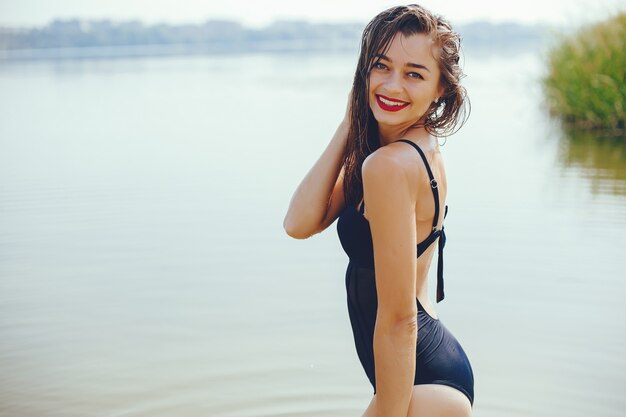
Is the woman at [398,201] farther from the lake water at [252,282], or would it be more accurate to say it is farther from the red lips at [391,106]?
the lake water at [252,282]

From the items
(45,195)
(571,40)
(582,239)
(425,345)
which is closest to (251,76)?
(571,40)

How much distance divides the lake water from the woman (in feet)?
4.75

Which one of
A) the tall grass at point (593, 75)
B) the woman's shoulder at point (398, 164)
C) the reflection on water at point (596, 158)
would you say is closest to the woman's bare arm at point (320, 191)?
the woman's shoulder at point (398, 164)

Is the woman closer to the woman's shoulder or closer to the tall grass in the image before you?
the woman's shoulder

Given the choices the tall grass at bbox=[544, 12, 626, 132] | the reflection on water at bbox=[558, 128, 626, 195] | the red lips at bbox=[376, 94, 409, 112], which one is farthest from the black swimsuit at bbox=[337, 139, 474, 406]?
the tall grass at bbox=[544, 12, 626, 132]

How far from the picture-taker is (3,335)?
457 centimetres

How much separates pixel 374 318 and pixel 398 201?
389 millimetres

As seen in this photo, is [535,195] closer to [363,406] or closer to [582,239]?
[582,239]

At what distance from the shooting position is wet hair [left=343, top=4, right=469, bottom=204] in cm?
216

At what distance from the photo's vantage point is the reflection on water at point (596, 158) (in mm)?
Result: 8797

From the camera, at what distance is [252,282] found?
18.4ft

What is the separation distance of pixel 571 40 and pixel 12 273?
10.0 metres

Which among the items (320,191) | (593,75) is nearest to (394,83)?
(320,191)

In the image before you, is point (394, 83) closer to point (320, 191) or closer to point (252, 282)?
point (320, 191)
